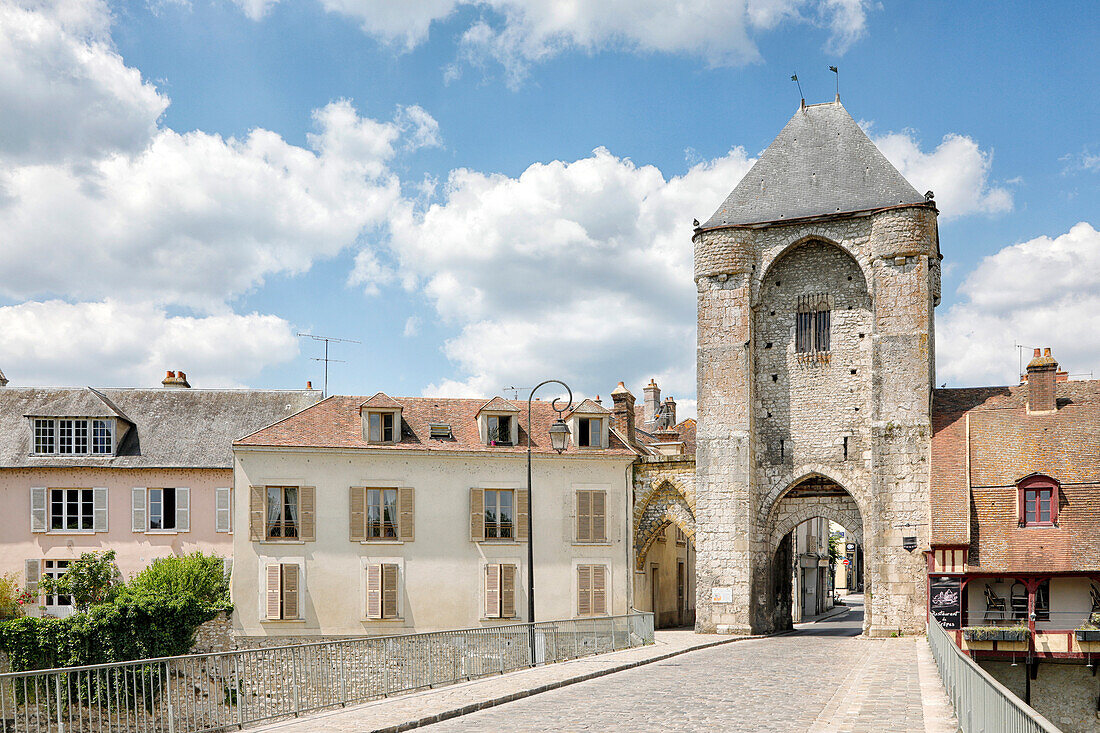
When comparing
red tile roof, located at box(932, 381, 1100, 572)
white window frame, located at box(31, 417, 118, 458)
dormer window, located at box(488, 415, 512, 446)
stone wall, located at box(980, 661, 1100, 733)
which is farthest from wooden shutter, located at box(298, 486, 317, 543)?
stone wall, located at box(980, 661, 1100, 733)

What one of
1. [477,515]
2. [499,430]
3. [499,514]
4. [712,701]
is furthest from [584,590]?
[712,701]

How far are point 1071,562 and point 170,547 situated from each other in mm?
24701

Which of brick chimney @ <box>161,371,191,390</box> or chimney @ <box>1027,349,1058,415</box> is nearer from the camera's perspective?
chimney @ <box>1027,349,1058,415</box>

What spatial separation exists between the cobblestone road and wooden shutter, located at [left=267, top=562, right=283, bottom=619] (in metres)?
11.9

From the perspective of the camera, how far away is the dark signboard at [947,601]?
23.8 meters

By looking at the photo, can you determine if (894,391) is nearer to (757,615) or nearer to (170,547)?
(757,615)

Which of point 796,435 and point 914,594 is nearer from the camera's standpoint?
point 914,594

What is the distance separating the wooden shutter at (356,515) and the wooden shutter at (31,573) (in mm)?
10025

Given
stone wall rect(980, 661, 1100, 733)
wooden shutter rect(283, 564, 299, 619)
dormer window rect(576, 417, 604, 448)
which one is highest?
dormer window rect(576, 417, 604, 448)

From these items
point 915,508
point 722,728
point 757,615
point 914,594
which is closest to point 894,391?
point 915,508

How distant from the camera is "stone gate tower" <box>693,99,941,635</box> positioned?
87.4 feet

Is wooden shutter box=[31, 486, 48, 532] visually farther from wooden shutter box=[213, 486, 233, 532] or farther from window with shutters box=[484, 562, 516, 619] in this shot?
window with shutters box=[484, 562, 516, 619]

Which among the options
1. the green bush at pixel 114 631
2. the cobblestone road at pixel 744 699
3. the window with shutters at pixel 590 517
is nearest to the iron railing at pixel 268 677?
the cobblestone road at pixel 744 699

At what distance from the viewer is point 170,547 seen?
100 ft
